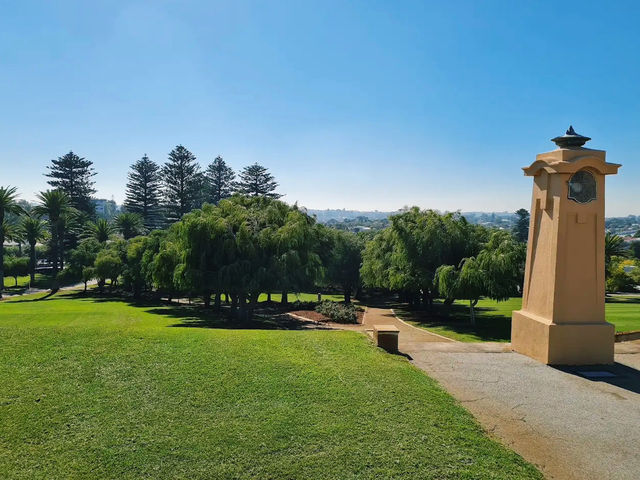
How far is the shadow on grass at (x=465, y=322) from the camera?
16875 mm

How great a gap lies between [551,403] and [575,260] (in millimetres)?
3440

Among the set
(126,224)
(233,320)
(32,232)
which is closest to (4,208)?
(32,232)

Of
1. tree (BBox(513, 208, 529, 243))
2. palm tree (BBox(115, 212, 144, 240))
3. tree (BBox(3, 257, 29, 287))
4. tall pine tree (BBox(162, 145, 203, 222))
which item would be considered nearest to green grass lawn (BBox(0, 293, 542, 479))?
palm tree (BBox(115, 212, 144, 240))

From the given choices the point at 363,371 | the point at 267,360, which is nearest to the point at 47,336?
the point at 267,360

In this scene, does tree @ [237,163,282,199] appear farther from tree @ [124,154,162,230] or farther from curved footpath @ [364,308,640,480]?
curved footpath @ [364,308,640,480]

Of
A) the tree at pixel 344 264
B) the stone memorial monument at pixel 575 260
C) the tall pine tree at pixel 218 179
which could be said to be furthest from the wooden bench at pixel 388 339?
the tall pine tree at pixel 218 179

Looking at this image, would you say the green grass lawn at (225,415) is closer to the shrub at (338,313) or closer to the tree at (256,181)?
the shrub at (338,313)

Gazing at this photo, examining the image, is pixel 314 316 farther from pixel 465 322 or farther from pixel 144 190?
pixel 144 190

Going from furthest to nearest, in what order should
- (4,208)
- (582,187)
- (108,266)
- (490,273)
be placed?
(4,208) → (108,266) → (490,273) → (582,187)

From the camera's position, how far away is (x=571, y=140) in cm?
890

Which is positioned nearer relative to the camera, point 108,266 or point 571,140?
point 571,140

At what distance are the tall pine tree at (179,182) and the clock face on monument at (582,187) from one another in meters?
57.9

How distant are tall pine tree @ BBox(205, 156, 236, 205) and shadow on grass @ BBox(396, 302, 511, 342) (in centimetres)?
5047

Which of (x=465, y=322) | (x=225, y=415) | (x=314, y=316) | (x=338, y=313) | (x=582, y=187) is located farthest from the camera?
(x=314, y=316)
